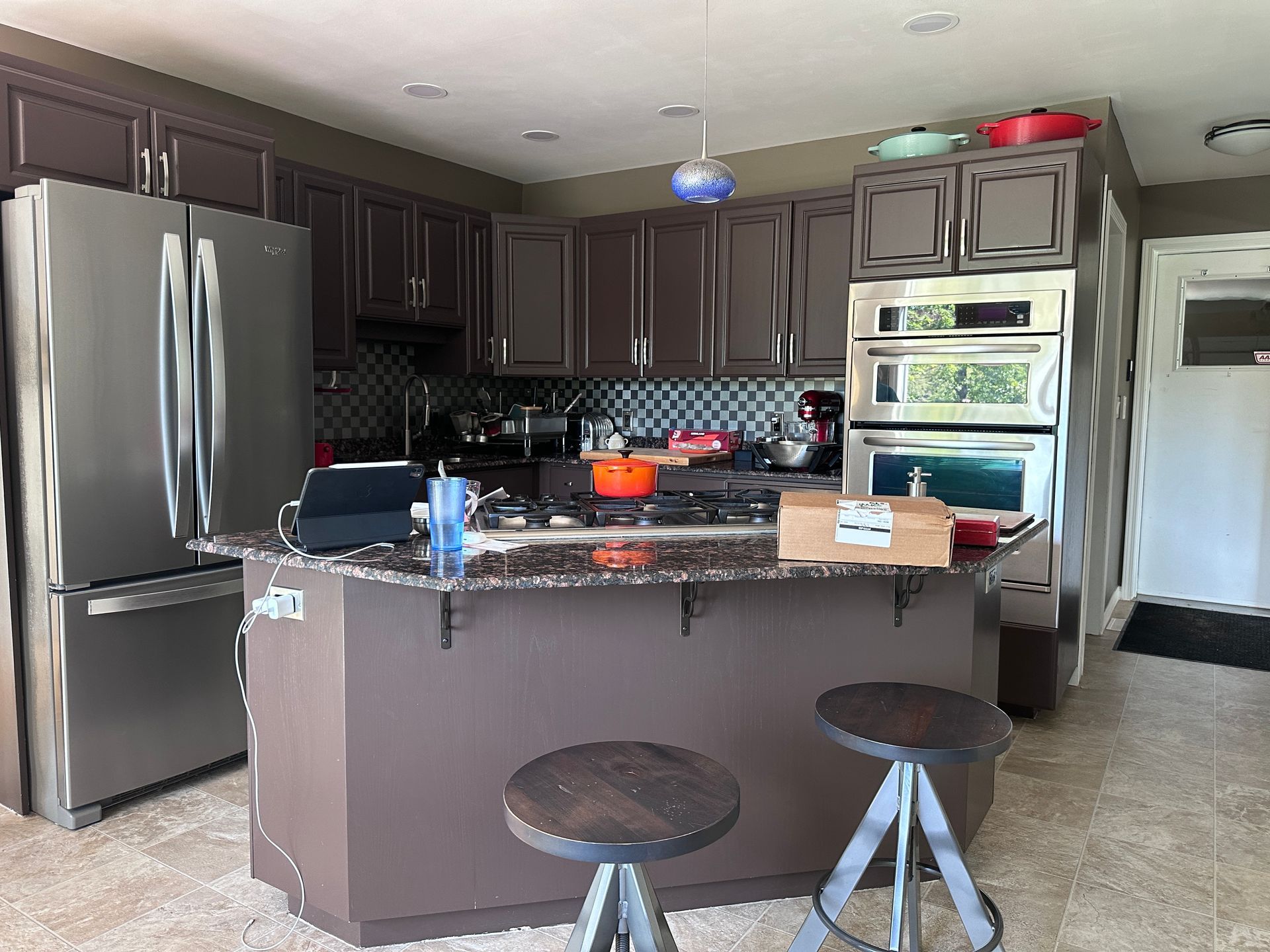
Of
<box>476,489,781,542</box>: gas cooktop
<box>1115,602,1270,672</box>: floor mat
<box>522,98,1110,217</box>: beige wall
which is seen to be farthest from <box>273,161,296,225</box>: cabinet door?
<box>1115,602,1270,672</box>: floor mat

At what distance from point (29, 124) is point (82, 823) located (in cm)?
211

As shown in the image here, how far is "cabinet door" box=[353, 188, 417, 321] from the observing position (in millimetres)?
4215

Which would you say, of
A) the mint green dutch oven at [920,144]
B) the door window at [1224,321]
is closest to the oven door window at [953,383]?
the mint green dutch oven at [920,144]

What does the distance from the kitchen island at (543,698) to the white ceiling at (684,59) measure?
198cm

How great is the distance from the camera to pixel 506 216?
16.1 ft

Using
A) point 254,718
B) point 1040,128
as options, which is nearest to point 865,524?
point 254,718

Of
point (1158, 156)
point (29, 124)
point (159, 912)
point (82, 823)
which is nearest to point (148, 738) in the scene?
point (82, 823)

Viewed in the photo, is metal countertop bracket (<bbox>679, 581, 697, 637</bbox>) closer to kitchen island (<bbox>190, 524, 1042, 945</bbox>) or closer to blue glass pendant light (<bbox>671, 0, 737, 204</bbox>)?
kitchen island (<bbox>190, 524, 1042, 945</bbox>)

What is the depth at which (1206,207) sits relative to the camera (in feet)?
16.9

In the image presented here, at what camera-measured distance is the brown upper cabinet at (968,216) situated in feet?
11.3

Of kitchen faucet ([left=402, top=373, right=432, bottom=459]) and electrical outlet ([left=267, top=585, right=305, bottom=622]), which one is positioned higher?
kitchen faucet ([left=402, top=373, right=432, bottom=459])

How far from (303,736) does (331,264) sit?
263cm

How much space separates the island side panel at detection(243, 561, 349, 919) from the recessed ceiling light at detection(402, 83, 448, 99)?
251 centimetres

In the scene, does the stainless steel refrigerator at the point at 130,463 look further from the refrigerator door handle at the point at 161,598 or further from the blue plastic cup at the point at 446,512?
the blue plastic cup at the point at 446,512
